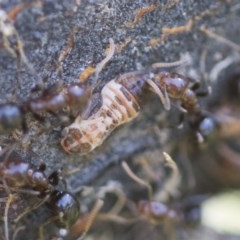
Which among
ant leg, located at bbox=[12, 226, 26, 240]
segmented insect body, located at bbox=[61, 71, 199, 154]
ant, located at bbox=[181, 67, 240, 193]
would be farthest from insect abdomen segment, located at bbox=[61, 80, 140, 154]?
ant, located at bbox=[181, 67, 240, 193]

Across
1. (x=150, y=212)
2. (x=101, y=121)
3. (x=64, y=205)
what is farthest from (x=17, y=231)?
(x=150, y=212)

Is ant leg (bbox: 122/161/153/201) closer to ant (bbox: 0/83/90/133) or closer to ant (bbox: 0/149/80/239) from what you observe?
ant (bbox: 0/149/80/239)

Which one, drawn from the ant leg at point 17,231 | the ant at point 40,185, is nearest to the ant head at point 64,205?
the ant at point 40,185

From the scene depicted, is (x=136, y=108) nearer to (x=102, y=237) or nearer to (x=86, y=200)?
(x=86, y=200)

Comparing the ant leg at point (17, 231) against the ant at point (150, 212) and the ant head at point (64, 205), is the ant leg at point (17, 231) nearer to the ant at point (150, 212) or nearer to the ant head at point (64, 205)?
the ant head at point (64, 205)

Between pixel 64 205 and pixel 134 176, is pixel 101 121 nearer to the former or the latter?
pixel 64 205

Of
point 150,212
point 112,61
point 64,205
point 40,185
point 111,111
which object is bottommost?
point 150,212
